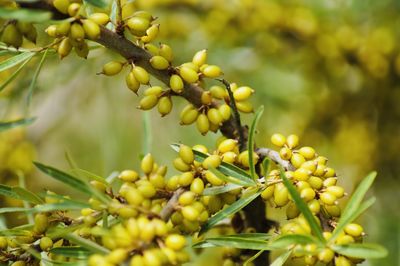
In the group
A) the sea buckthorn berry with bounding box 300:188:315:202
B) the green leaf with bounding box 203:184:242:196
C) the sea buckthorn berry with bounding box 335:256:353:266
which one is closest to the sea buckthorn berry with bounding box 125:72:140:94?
the green leaf with bounding box 203:184:242:196

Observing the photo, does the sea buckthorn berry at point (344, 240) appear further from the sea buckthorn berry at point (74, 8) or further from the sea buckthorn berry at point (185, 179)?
the sea buckthorn berry at point (74, 8)

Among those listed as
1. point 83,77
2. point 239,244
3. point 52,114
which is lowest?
point 52,114

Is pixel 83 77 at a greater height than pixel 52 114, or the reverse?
pixel 83 77

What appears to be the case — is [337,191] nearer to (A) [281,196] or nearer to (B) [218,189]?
(A) [281,196]

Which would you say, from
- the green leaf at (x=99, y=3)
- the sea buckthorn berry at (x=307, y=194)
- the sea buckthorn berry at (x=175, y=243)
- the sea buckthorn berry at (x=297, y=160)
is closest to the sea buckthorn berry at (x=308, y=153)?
the sea buckthorn berry at (x=297, y=160)

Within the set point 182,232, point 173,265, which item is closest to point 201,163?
point 182,232

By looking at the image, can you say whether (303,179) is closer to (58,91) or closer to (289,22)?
(289,22)

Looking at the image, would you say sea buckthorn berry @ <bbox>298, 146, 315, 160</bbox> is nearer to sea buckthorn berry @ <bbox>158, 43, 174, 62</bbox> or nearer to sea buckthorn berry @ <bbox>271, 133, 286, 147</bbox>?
sea buckthorn berry @ <bbox>271, 133, 286, 147</bbox>
